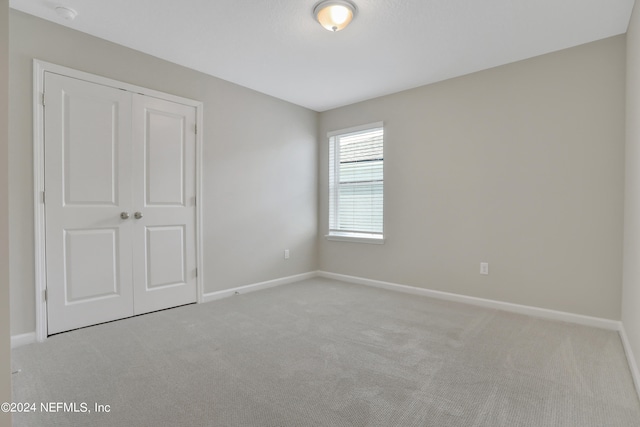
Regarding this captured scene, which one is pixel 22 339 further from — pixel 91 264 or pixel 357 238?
pixel 357 238

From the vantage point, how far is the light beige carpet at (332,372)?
1.58 m

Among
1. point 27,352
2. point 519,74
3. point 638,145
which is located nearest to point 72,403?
point 27,352

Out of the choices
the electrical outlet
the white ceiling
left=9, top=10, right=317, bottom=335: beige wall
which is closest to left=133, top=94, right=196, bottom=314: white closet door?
left=9, top=10, right=317, bottom=335: beige wall

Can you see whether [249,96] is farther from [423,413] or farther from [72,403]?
[423,413]

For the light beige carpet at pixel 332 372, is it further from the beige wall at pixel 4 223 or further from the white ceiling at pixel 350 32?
the white ceiling at pixel 350 32

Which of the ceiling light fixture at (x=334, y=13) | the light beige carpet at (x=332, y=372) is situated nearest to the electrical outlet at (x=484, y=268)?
the light beige carpet at (x=332, y=372)

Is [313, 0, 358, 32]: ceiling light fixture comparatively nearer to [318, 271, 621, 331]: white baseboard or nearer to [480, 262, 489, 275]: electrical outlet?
[480, 262, 489, 275]: electrical outlet

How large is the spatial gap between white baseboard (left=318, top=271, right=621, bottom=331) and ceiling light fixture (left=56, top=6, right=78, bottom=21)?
3.87 metres

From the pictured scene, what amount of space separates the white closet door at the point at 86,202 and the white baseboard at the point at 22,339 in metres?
0.13

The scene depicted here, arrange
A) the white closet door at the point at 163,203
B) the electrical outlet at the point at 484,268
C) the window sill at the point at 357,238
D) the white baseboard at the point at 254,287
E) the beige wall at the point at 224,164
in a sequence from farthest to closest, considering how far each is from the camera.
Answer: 1. the window sill at the point at 357,238
2. the white baseboard at the point at 254,287
3. the electrical outlet at the point at 484,268
4. the white closet door at the point at 163,203
5. the beige wall at the point at 224,164

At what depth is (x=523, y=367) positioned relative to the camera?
205cm

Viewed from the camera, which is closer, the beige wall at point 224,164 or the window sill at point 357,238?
the beige wall at point 224,164

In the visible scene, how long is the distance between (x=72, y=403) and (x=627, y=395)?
117 inches

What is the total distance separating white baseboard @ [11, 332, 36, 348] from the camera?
7.63 feet
